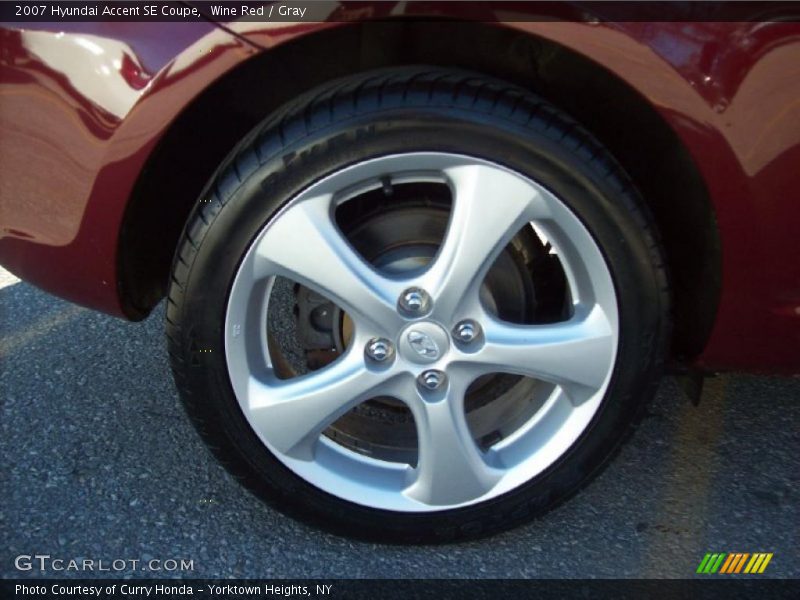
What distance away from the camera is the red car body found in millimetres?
1457

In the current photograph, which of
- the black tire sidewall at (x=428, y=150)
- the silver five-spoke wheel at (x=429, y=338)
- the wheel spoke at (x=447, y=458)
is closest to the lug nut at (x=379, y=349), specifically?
the silver five-spoke wheel at (x=429, y=338)

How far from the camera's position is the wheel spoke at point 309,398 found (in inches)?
66.7

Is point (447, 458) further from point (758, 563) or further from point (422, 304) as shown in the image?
point (758, 563)

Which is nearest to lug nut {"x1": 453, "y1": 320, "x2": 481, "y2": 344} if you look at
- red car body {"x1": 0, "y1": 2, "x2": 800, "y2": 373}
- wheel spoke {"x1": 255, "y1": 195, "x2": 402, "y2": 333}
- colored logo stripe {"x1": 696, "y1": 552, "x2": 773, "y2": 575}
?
wheel spoke {"x1": 255, "y1": 195, "x2": 402, "y2": 333}

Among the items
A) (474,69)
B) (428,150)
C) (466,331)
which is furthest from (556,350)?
(474,69)

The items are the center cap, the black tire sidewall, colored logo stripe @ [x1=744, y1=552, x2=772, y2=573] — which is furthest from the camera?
colored logo stripe @ [x1=744, y1=552, x2=772, y2=573]

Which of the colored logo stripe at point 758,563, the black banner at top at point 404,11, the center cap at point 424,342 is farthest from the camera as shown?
the colored logo stripe at point 758,563

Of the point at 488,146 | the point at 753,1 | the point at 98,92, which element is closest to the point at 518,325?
the point at 488,146

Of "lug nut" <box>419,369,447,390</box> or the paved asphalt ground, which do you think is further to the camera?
the paved asphalt ground
